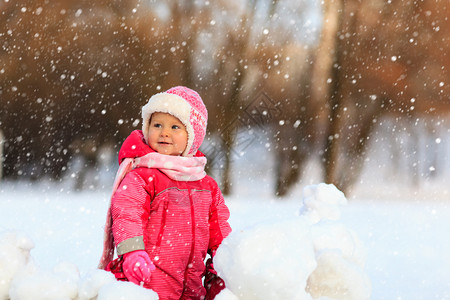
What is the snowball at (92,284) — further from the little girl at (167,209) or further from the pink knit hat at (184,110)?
the pink knit hat at (184,110)

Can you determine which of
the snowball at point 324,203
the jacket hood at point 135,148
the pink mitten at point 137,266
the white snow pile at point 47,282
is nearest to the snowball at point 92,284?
the white snow pile at point 47,282

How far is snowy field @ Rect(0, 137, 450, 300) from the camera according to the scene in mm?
2043

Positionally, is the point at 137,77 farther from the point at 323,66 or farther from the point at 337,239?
the point at 337,239

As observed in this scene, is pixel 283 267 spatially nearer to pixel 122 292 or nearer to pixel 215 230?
pixel 122 292

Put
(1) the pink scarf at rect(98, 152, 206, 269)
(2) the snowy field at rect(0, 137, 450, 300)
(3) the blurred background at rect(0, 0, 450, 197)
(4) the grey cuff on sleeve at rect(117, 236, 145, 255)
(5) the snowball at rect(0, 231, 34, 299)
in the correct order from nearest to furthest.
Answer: (5) the snowball at rect(0, 231, 34, 299)
(4) the grey cuff on sleeve at rect(117, 236, 145, 255)
(1) the pink scarf at rect(98, 152, 206, 269)
(2) the snowy field at rect(0, 137, 450, 300)
(3) the blurred background at rect(0, 0, 450, 197)

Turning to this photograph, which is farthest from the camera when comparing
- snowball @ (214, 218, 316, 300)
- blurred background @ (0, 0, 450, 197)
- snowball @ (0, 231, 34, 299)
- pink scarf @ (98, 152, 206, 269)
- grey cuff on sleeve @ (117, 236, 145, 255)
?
blurred background @ (0, 0, 450, 197)

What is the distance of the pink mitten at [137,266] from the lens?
37.8 inches

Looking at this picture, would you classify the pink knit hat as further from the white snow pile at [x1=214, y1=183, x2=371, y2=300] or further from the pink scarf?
the white snow pile at [x1=214, y1=183, x2=371, y2=300]

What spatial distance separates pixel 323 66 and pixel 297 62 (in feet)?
0.76

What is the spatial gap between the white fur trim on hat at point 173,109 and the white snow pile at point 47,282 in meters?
0.40

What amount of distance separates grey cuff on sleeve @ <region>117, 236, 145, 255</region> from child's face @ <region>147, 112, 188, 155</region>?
24cm

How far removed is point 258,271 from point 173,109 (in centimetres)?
53

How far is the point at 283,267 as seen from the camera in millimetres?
754

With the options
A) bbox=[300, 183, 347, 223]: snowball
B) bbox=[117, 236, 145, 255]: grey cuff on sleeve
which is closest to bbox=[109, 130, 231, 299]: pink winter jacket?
bbox=[117, 236, 145, 255]: grey cuff on sleeve
